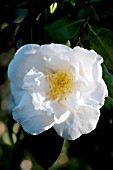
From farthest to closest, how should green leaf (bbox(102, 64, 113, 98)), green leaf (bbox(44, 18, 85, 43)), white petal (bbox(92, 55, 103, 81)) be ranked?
green leaf (bbox(44, 18, 85, 43)) → green leaf (bbox(102, 64, 113, 98)) → white petal (bbox(92, 55, 103, 81))

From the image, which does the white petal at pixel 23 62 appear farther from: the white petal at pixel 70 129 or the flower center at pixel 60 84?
the white petal at pixel 70 129

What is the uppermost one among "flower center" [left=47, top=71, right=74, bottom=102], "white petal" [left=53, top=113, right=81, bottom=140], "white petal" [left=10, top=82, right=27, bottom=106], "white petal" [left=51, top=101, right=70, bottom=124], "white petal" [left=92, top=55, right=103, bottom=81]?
"white petal" [left=92, top=55, right=103, bottom=81]

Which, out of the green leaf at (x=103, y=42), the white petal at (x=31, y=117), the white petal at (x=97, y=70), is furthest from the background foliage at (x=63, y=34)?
the white petal at (x=31, y=117)

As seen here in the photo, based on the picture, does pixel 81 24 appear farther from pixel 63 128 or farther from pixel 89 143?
pixel 89 143

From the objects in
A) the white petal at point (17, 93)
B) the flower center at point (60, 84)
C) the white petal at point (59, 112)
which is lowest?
the white petal at point (59, 112)

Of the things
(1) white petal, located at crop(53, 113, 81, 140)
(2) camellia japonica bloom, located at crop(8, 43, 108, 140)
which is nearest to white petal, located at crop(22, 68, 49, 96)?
(2) camellia japonica bloom, located at crop(8, 43, 108, 140)

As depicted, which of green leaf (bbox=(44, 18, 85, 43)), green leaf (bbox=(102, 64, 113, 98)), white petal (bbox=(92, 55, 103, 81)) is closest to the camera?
white petal (bbox=(92, 55, 103, 81))

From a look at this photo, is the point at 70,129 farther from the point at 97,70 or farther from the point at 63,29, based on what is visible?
the point at 63,29

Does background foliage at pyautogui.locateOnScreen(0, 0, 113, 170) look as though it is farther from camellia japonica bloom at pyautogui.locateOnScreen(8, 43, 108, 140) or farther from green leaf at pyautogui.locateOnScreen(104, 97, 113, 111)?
camellia japonica bloom at pyautogui.locateOnScreen(8, 43, 108, 140)
